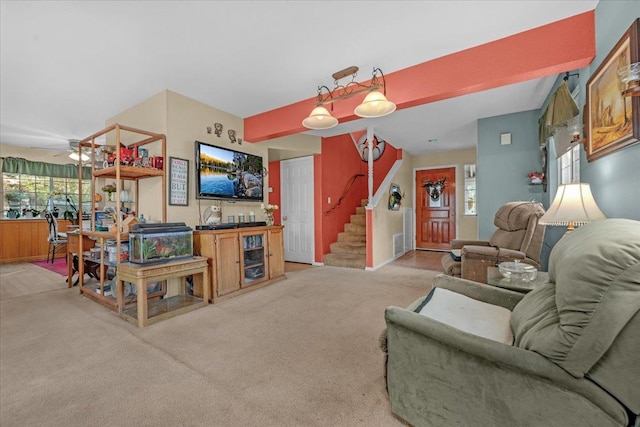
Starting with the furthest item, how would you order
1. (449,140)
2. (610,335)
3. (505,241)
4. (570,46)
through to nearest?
(449,140)
(505,241)
(570,46)
(610,335)

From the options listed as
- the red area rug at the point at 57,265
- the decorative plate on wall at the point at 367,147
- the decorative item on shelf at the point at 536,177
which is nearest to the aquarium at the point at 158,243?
the red area rug at the point at 57,265

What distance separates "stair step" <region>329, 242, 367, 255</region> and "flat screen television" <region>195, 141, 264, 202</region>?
6.33 feet

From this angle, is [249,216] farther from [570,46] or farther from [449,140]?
[449,140]

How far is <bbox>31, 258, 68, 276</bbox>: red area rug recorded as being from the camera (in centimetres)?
480

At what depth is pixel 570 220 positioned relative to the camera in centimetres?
186

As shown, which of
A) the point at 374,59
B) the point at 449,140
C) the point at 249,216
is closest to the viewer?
the point at 374,59

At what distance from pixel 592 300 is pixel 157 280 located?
9.78 ft

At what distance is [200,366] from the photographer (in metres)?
1.83

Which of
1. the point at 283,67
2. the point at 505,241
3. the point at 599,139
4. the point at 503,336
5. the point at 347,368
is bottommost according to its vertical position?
the point at 347,368

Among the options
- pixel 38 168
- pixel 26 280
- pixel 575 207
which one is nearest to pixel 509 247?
pixel 575 207

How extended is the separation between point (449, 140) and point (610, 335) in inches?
225

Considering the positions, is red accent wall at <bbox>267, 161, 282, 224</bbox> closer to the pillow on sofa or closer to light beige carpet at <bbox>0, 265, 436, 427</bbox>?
light beige carpet at <bbox>0, 265, 436, 427</bbox>

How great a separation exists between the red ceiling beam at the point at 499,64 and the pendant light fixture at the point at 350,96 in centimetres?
18

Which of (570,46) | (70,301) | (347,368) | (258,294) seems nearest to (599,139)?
(570,46)
